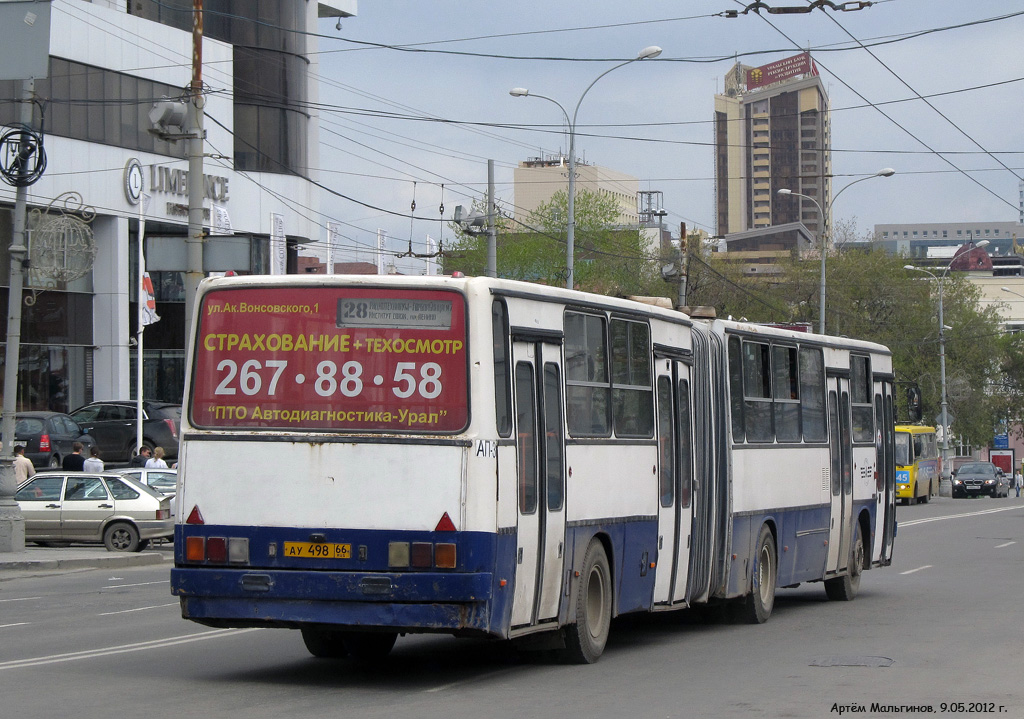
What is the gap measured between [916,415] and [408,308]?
12072mm

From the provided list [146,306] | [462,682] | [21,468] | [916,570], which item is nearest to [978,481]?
[146,306]

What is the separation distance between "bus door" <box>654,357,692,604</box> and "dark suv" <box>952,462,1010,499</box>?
54.6m

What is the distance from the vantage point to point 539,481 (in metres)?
10.2

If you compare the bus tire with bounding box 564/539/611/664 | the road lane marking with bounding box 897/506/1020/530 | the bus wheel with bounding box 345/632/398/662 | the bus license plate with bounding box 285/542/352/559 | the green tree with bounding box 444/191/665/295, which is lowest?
the road lane marking with bounding box 897/506/1020/530

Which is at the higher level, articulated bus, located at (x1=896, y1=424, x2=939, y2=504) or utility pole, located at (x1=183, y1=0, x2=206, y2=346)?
utility pole, located at (x1=183, y1=0, x2=206, y2=346)

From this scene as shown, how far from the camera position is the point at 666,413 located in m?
12.7

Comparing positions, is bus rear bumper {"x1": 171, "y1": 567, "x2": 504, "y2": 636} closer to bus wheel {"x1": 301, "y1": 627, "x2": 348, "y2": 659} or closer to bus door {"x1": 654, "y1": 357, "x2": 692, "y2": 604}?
bus wheel {"x1": 301, "y1": 627, "x2": 348, "y2": 659}

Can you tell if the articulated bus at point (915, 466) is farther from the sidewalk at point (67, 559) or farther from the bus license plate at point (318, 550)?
the bus license plate at point (318, 550)

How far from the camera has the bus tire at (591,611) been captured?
1087 cm

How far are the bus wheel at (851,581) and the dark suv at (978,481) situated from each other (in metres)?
48.9

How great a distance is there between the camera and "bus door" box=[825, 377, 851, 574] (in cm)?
1714

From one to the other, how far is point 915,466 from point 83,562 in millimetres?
36688

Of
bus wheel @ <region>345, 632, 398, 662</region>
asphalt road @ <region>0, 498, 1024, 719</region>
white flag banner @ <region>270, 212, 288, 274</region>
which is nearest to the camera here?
asphalt road @ <region>0, 498, 1024, 719</region>

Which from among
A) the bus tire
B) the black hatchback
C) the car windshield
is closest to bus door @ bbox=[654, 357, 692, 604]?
the bus tire
